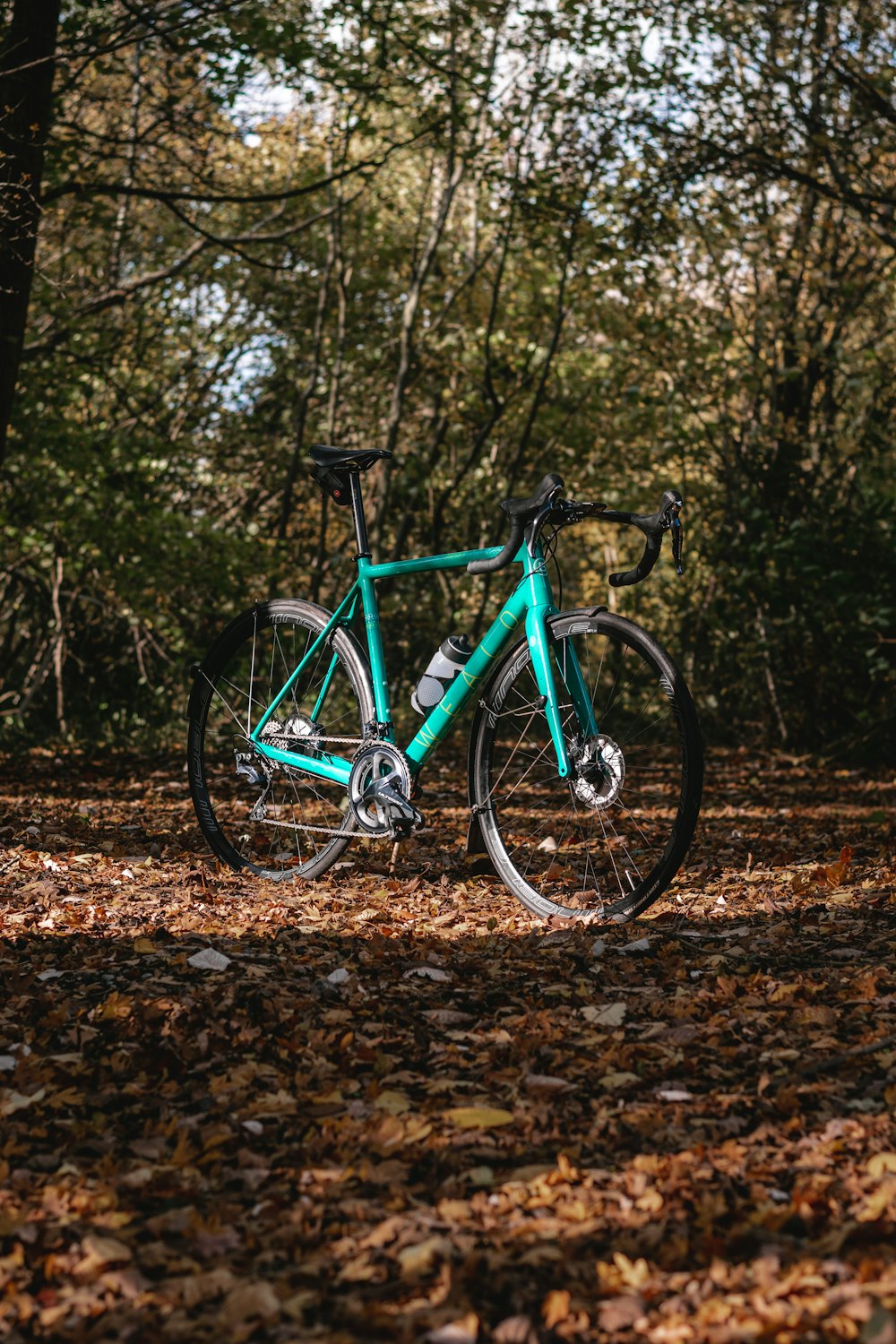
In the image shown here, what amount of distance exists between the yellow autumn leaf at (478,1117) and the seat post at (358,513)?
219 centimetres

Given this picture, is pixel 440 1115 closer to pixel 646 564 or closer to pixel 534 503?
pixel 646 564

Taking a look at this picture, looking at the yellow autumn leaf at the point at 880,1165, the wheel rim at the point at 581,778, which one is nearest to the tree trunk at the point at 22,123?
the wheel rim at the point at 581,778

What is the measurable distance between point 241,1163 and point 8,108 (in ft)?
16.1

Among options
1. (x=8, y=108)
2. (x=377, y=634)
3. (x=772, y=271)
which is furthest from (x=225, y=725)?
(x=772, y=271)

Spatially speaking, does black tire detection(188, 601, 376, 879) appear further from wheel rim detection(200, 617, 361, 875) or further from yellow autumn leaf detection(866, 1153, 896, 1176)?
yellow autumn leaf detection(866, 1153, 896, 1176)

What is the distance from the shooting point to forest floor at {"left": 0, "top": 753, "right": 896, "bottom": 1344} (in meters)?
1.92

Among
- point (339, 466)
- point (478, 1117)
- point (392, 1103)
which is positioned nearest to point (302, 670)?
point (339, 466)

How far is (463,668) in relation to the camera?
13.5 ft

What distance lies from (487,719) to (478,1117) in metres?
1.66

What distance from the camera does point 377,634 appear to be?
4.33 m

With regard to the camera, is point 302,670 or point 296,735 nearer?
point 296,735

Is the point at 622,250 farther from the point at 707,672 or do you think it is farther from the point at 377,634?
the point at 377,634

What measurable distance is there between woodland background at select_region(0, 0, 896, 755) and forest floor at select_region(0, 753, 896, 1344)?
4377mm

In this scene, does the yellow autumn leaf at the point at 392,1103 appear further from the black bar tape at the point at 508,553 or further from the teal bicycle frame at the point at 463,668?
the black bar tape at the point at 508,553
